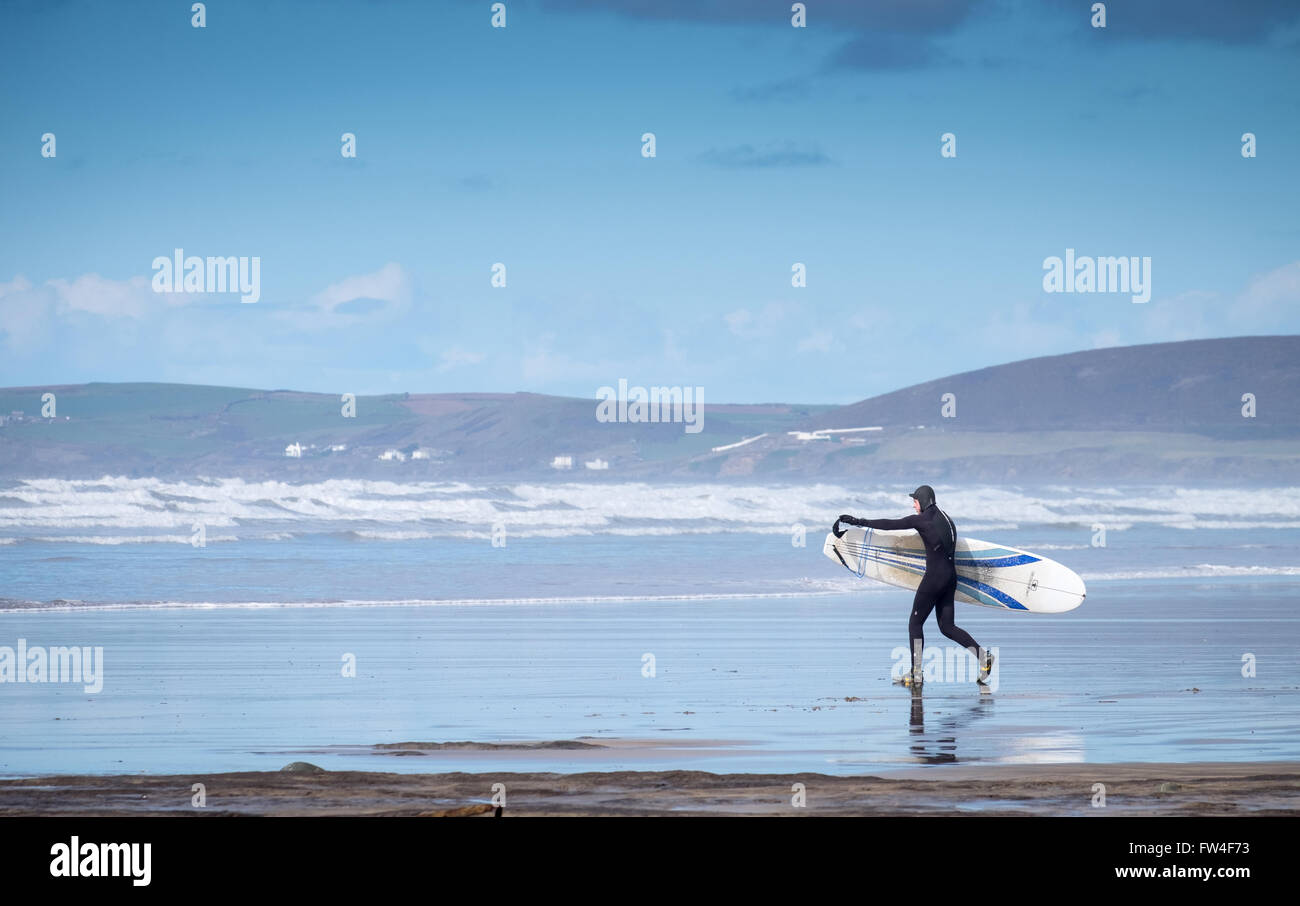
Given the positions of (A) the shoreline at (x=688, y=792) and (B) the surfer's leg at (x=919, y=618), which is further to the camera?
(B) the surfer's leg at (x=919, y=618)

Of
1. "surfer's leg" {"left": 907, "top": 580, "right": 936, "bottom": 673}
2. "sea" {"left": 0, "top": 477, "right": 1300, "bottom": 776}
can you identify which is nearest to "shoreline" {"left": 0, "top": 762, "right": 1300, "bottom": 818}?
"sea" {"left": 0, "top": 477, "right": 1300, "bottom": 776}

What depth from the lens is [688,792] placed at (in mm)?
7316

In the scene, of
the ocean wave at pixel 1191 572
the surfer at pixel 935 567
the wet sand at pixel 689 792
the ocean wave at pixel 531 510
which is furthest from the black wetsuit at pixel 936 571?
the ocean wave at pixel 531 510

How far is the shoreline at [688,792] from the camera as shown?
22.0 ft

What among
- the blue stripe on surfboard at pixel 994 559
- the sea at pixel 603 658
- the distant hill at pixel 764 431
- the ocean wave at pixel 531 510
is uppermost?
the distant hill at pixel 764 431

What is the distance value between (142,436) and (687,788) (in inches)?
3812

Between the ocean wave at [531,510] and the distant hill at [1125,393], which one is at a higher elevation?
the distant hill at [1125,393]

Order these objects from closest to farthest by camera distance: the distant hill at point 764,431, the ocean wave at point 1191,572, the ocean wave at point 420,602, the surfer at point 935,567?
the surfer at point 935,567 < the ocean wave at point 420,602 < the ocean wave at point 1191,572 < the distant hill at point 764,431

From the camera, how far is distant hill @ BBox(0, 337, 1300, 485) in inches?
3378

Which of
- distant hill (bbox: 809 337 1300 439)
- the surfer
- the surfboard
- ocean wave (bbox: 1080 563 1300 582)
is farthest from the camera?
distant hill (bbox: 809 337 1300 439)

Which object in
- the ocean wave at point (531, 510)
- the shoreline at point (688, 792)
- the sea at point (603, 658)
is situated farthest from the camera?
the ocean wave at point (531, 510)

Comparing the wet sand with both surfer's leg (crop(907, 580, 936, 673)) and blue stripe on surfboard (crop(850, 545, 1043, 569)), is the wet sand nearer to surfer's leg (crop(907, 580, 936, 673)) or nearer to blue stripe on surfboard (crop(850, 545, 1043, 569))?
surfer's leg (crop(907, 580, 936, 673))

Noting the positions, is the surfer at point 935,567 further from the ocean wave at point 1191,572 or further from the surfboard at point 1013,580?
the ocean wave at point 1191,572

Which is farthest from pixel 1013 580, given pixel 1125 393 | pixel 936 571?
pixel 1125 393
